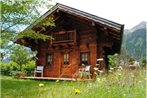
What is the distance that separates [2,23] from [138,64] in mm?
6511

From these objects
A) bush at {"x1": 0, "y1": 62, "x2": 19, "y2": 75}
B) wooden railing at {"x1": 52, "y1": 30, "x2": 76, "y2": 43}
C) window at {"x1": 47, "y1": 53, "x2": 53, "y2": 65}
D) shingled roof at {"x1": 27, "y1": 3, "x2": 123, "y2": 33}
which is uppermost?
shingled roof at {"x1": 27, "y1": 3, "x2": 123, "y2": 33}

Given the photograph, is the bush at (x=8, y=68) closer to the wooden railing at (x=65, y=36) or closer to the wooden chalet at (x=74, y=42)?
the wooden chalet at (x=74, y=42)

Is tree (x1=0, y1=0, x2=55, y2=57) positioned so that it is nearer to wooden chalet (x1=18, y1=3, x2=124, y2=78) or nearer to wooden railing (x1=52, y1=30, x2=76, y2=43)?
wooden chalet (x1=18, y1=3, x2=124, y2=78)

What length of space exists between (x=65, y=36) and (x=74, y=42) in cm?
94

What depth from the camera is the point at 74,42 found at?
17.5 m

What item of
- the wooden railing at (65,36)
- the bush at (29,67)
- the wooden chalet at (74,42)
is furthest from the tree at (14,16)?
the bush at (29,67)

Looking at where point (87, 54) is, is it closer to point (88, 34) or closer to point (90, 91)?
point (88, 34)

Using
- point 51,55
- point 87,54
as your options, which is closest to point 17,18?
point 87,54

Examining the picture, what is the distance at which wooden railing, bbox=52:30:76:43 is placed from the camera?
58.0 ft

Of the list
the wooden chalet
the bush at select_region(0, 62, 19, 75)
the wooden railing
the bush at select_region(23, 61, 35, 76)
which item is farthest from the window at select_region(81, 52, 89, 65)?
the bush at select_region(0, 62, 19, 75)

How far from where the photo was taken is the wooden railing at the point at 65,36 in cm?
1768

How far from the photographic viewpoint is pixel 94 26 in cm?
1686

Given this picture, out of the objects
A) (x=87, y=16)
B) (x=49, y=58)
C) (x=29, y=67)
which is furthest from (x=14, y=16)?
(x=29, y=67)

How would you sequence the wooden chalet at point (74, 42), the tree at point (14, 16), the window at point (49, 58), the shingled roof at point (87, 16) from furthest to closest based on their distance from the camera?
the window at point (49, 58), the wooden chalet at point (74, 42), the shingled roof at point (87, 16), the tree at point (14, 16)
